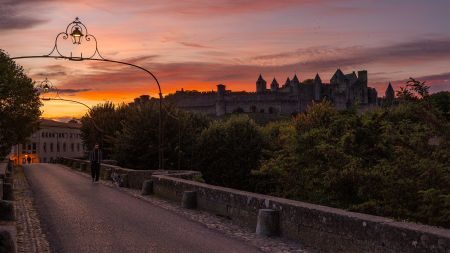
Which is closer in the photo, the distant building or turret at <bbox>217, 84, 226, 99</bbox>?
the distant building

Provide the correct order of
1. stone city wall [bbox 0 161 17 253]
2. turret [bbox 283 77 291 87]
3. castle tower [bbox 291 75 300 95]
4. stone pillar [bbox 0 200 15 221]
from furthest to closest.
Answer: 1. turret [bbox 283 77 291 87]
2. castle tower [bbox 291 75 300 95]
3. stone pillar [bbox 0 200 15 221]
4. stone city wall [bbox 0 161 17 253]

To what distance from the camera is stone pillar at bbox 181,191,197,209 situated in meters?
15.9

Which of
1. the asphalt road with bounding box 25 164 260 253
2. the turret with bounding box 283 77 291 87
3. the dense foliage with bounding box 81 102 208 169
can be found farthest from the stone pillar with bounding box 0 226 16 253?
the turret with bounding box 283 77 291 87

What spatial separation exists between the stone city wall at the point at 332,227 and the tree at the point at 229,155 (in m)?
27.8

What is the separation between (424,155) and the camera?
19.4m

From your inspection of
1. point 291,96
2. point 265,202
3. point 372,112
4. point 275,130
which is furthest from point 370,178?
point 291,96

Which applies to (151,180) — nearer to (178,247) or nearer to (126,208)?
(126,208)

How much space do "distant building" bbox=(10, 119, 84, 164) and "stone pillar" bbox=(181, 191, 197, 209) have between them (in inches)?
4415

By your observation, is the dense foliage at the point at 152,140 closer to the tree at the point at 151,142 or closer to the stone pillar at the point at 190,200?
the tree at the point at 151,142

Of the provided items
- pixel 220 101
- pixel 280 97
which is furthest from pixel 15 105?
pixel 280 97

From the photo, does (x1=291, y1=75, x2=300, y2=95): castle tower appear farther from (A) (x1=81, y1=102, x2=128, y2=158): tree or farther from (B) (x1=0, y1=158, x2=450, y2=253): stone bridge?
(B) (x1=0, y1=158, x2=450, y2=253): stone bridge

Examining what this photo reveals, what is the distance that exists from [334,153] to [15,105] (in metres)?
33.9

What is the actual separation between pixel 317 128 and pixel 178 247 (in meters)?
20.7

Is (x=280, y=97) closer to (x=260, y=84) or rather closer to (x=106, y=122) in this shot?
(x=260, y=84)
